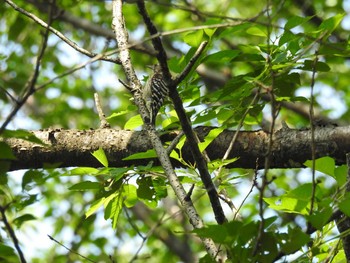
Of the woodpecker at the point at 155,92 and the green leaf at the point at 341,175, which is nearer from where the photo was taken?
the green leaf at the point at 341,175

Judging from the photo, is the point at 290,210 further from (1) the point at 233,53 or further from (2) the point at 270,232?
(1) the point at 233,53

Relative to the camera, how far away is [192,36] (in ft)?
8.81

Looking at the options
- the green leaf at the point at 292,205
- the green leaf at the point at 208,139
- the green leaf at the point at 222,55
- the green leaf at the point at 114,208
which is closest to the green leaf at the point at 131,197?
the green leaf at the point at 114,208

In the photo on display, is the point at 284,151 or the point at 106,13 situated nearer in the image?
the point at 284,151

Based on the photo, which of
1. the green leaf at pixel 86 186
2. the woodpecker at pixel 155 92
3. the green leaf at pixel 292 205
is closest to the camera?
the green leaf at pixel 292 205

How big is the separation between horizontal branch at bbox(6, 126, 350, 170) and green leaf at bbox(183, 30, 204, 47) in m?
0.83

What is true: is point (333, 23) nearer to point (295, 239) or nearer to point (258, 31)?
point (258, 31)

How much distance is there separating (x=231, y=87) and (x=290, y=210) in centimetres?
76

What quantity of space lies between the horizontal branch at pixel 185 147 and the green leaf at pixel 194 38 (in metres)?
0.83

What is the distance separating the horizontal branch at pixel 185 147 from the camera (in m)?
3.36

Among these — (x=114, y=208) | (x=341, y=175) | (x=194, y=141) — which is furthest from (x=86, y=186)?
(x=341, y=175)

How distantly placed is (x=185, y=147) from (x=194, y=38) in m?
0.84

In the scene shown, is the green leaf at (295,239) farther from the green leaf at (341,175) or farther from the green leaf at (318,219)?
the green leaf at (341,175)

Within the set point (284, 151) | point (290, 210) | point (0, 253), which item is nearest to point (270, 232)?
point (290, 210)
